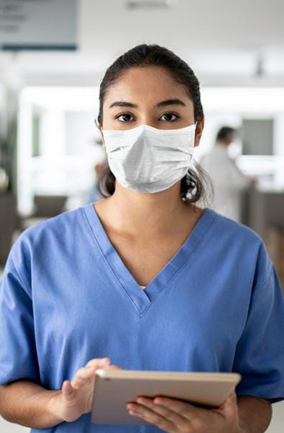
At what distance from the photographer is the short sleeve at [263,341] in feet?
4.53

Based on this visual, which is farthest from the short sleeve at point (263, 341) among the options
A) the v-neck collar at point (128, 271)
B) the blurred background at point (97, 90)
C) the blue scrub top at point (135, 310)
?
the blurred background at point (97, 90)

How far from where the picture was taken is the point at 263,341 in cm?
141

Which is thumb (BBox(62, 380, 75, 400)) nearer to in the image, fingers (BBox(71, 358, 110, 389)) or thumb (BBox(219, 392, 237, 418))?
fingers (BBox(71, 358, 110, 389))

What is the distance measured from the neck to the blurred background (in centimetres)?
35

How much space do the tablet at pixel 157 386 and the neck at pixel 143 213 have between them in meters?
0.39

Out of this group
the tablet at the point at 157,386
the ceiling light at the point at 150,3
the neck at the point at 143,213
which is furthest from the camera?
the ceiling light at the point at 150,3

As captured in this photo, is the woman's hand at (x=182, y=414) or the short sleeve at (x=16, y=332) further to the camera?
the short sleeve at (x=16, y=332)

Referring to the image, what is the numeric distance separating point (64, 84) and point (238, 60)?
10.2ft

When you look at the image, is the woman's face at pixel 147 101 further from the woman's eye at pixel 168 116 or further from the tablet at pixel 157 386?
the tablet at pixel 157 386

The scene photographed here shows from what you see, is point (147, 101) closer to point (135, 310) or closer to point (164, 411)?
point (135, 310)

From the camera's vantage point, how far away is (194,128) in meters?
1.44

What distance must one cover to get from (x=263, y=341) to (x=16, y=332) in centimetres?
51

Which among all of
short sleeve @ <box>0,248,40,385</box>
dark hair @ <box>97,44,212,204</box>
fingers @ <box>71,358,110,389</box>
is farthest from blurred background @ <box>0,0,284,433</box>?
fingers @ <box>71,358,110,389</box>

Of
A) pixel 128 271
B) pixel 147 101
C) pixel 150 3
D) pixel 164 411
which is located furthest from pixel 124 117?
pixel 150 3
